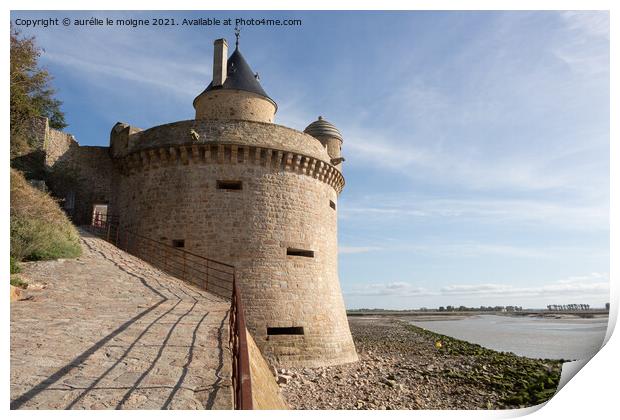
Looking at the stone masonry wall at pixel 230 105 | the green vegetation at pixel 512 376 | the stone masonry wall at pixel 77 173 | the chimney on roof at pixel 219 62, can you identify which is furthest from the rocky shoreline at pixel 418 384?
the chimney on roof at pixel 219 62

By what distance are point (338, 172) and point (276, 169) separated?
8.46 ft

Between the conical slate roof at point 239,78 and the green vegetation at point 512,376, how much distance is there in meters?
11.0

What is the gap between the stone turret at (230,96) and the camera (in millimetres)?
14414

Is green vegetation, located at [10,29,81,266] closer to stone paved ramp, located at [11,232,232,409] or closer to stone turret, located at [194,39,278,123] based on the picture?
stone paved ramp, located at [11,232,232,409]

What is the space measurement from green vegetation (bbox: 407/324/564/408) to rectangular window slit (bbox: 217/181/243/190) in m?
8.20

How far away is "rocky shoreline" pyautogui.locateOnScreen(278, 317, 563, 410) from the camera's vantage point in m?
9.55

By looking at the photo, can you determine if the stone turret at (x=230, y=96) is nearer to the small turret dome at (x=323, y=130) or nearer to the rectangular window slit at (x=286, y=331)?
the small turret dome at (x=323, y=130)

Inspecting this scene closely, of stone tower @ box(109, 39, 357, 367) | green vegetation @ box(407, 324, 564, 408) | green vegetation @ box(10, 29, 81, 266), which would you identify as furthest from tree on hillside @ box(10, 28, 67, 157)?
green vegetation @ box(407, 324, 564, 408)

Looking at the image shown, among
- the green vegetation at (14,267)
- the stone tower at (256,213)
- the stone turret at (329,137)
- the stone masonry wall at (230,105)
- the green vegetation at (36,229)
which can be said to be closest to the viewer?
the green vegetation at (14,267)

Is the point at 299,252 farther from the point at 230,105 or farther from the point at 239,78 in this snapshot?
the point at 239,78

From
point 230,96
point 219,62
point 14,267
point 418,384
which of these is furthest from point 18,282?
point 219,62

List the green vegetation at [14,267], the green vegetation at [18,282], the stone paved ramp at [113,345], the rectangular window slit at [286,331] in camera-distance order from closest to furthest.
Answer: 1. the stone paved ramp at [113,345]
2. the green vegetation at [18,282]
3. the green vegetation at [14,267]
4. the rectangular window slit at [286,331]

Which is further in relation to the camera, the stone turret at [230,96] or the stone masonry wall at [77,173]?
the stone turret at [230,96]

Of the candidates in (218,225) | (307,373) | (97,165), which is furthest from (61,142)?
(307,373)
